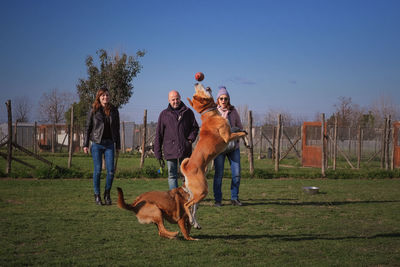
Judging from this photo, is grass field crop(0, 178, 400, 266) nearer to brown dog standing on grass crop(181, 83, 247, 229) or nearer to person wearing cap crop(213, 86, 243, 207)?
person wearing cap crop(213, 86, 243, 207)

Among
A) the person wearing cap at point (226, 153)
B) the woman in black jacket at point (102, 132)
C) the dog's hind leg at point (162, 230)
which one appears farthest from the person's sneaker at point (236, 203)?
the dog's hind leg at point (162, 230)

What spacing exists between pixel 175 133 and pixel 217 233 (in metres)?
1.86

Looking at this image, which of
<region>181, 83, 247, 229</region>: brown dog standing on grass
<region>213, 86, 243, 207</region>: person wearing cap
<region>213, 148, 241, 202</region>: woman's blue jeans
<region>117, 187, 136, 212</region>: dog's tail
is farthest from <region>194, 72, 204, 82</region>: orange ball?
<region>213, 148, 241, 202</region>: woman's blue jeans

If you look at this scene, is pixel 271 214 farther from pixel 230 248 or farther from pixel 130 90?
pixel 130 90

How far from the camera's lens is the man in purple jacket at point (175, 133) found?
609 centimetres

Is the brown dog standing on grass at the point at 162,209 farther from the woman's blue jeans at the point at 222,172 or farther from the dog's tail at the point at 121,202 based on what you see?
the woman's blue jeans at the point at 222,172

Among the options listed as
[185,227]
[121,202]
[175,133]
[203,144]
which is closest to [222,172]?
[175,133]

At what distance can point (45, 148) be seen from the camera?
1078 inches

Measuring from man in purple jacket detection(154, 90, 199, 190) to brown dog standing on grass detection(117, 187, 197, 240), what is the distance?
4.83ft

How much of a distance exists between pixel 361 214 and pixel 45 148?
83.9ft

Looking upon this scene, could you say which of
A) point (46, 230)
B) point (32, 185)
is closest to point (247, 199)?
point (46, 230)

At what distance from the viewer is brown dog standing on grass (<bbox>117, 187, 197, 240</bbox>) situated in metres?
4.48

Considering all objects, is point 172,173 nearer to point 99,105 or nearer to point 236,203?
point 236,203

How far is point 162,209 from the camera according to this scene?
4.52 metres
